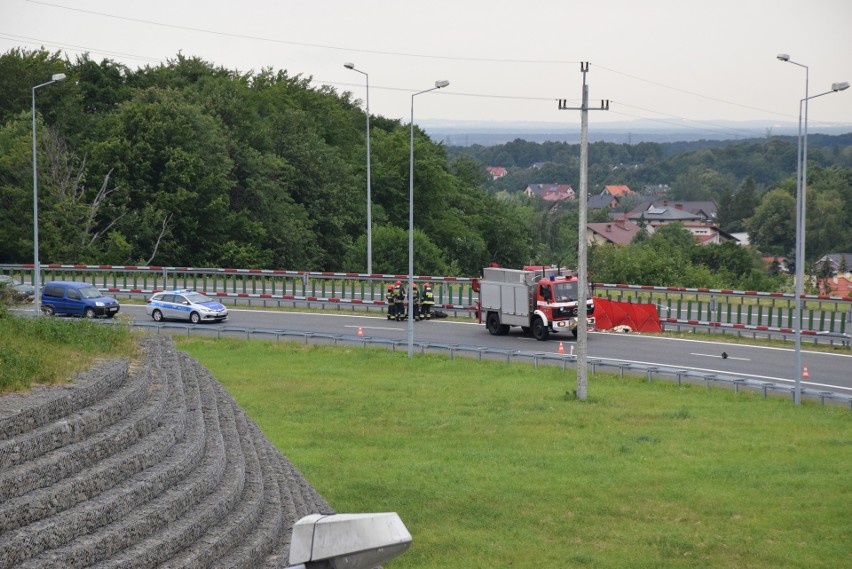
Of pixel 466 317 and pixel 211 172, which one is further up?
pixel 211 172

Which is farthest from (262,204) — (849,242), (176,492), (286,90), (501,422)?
(849,242)

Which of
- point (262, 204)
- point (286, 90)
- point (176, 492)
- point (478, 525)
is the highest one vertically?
point (286, 90)

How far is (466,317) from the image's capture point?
45188 millimetres

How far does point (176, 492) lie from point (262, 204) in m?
56.6

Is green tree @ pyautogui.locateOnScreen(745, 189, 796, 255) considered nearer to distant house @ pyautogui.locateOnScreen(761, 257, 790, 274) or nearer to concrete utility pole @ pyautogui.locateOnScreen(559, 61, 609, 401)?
distant house @ pyautogui.locateOnScreen(761, 257, 790, 274)

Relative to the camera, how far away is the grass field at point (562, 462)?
16281 mm

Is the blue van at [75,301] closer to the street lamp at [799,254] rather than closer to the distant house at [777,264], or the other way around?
the street lamp at [799,254]

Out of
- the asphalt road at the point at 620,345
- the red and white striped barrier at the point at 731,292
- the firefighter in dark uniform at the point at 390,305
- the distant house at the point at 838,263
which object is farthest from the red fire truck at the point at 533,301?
the distant house at the point at 838,263

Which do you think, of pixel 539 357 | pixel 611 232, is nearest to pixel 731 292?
pixel 539 357

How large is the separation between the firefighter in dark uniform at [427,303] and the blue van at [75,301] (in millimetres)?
11711

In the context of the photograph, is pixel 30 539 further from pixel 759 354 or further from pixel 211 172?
pixel 211 172

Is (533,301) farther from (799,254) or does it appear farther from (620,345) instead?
(799,254)

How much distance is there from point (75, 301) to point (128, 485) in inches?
1287

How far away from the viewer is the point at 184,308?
43.1m
